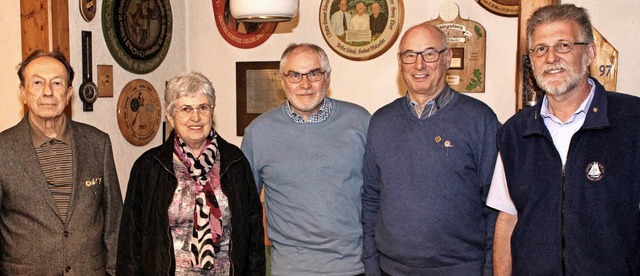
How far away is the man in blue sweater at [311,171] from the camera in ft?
8.61

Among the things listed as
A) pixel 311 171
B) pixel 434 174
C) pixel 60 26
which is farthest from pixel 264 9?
pixel 60 26

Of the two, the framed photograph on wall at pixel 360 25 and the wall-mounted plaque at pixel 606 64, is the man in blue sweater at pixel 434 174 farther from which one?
the framed photograph on wall at pixel 360 25

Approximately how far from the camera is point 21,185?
252cm

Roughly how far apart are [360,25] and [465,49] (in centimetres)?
72

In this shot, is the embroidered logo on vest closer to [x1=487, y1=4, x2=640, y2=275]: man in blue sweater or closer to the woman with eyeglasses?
[x1=487, y1=4, x2=640, y2=275]: man in blue sweater

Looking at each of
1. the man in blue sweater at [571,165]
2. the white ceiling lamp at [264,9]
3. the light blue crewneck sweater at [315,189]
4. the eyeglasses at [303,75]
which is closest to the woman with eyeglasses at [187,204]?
the light blue crewneck sweater at [315,189]

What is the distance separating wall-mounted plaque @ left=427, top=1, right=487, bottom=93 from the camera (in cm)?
412

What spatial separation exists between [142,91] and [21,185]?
186 centimetres

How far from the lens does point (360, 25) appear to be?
439cm

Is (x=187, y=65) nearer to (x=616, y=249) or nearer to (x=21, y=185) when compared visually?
(x=21, y=185)

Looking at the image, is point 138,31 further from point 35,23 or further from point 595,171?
point 595,171

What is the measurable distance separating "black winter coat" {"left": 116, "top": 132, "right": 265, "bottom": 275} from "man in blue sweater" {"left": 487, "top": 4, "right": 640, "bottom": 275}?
101 cm

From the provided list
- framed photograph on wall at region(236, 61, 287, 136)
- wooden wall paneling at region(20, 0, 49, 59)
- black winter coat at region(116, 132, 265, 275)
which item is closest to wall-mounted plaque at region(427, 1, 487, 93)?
framed photograph on wall at region(236, 61, 287, 136)

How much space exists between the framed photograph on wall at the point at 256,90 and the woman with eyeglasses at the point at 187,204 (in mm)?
2102
